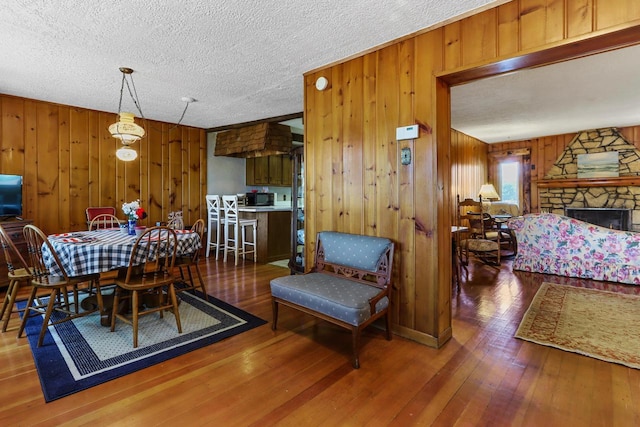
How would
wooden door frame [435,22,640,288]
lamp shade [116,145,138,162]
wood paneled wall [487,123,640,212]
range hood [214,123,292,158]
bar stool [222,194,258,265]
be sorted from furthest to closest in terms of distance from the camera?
1. wood paneled wall [487,123,640,212]
2. range hood [214,123,292,158]
3. bar stool [222,194,258,265]
4. lamp shade [116,145,138,162]
5. wooden door frame [435,22,640,288]

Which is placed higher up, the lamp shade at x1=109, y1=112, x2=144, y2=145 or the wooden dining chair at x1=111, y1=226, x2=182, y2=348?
the lamp shade at x1=109, y1=112, x2=144, y2=145

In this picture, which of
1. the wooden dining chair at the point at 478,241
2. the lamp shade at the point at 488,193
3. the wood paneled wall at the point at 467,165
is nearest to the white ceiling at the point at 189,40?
the wooden dining chair at the point at 478,241

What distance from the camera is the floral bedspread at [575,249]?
13.1ft

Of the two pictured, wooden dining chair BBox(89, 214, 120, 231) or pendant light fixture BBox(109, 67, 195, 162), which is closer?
pendant light fixture BBox(109, 67, 195, 162)

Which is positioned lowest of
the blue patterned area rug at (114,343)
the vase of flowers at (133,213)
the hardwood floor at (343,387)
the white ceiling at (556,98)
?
the hardwood floor at (343,387)

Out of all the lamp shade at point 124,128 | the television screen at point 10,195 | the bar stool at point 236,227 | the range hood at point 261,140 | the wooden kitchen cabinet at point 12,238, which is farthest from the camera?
the range hood at point 261,140

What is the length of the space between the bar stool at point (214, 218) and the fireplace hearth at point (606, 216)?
7453mm

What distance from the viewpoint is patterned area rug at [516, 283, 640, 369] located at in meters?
2.34

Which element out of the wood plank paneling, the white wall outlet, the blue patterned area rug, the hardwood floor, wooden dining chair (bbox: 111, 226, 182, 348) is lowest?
the hardwood floor

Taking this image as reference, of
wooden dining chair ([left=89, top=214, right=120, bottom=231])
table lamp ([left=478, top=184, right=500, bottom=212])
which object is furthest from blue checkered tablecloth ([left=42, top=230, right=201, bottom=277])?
table lamp ([left=478, top=184, right=500, bottom=212])

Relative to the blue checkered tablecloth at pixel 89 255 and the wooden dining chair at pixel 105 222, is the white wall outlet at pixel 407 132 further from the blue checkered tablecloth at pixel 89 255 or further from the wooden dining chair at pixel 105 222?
the wooden dining chair at pixel 105 222

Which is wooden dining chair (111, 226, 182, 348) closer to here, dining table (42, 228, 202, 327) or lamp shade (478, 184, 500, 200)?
dining table (42, 228, 202, 327)

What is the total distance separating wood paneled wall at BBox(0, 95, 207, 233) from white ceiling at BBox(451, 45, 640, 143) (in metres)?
4.75

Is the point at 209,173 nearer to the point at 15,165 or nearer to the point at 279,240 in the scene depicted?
the point at 279,240
